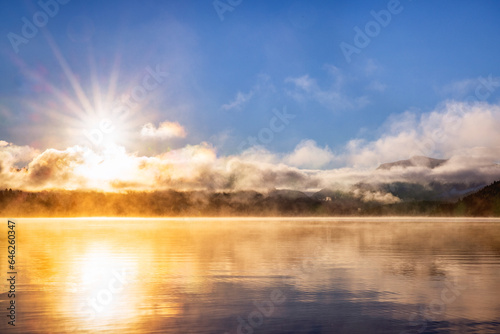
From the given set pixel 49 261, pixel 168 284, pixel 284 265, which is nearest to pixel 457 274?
pixel 284 265

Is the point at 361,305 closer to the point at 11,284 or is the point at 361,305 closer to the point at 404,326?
the point at 404,326

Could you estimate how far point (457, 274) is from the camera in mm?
37688

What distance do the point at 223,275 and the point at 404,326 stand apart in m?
17.2
